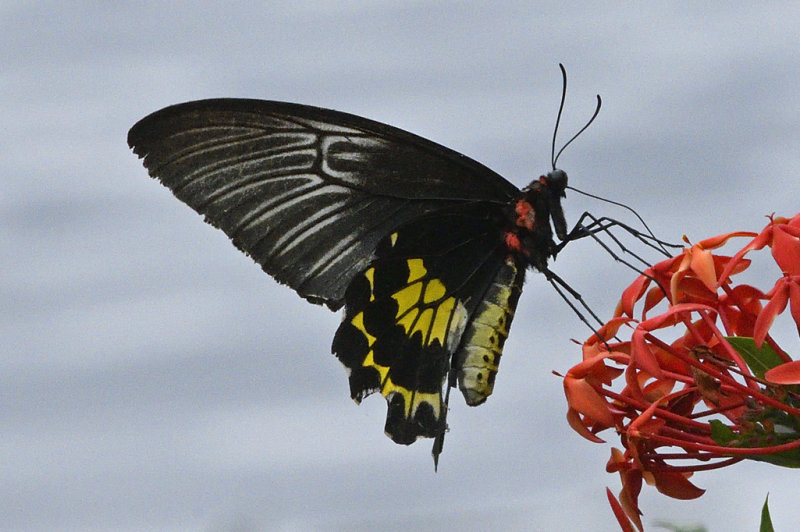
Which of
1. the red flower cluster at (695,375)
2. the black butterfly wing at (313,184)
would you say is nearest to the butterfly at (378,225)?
the black butterfly wing at (313,184)

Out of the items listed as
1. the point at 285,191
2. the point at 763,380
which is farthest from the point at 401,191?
the point at 763,380

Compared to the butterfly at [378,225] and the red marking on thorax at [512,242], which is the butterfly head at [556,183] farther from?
the red marking on thorax at [512,242]

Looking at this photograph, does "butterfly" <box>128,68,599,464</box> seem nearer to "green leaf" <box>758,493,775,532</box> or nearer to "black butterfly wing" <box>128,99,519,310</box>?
"black butterfly wing" <box>128,99,519,310</box>

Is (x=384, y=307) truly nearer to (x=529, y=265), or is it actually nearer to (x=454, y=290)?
(x=454, y=290)

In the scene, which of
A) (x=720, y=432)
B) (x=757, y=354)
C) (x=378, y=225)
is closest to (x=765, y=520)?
(x=720, y=432)

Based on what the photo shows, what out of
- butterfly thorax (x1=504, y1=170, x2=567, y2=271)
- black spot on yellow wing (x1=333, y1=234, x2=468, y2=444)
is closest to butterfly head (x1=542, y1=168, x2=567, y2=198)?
butterfly thorax (x1=504, y1=170, x2=567, y2=271)

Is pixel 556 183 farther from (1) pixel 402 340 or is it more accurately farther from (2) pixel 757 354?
(2) pixel 757 354

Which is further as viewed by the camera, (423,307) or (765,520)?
(423,307)
